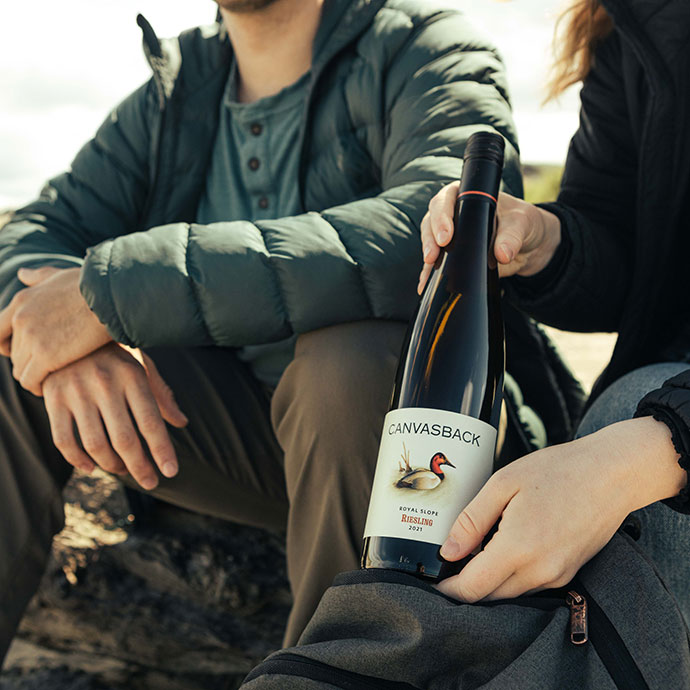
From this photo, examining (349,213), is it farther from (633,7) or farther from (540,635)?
(540,635)

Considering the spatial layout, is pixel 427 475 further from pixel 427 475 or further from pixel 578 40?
pixel 578 40

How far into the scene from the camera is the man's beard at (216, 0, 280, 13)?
173 cm

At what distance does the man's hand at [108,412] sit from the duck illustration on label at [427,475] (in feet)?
1.90

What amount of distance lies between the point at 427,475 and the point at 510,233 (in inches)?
16.6

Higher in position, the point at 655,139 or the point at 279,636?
the point at 655,139

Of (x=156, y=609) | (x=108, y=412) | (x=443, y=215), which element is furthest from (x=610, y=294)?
(x=156, y=609)

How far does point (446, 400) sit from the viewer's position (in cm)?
99

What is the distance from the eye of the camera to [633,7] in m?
1.38

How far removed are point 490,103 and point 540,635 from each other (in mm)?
1054

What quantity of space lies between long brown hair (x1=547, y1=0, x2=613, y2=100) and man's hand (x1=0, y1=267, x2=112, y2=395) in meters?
1.11

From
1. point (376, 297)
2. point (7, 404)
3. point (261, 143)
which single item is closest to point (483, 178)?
point (376, 297)

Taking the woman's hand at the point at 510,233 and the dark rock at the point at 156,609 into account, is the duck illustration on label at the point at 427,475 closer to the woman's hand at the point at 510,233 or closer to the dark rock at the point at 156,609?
the woman's hand at the point at 510,233

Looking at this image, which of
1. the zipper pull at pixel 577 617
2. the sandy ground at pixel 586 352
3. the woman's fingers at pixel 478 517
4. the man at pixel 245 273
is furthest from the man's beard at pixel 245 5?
the sandy ground at pixel 586 352

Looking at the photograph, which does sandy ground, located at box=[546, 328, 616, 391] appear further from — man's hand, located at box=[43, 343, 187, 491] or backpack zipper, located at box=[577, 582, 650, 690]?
backpack zipper, located at box=[577, 582, 650, 690]
